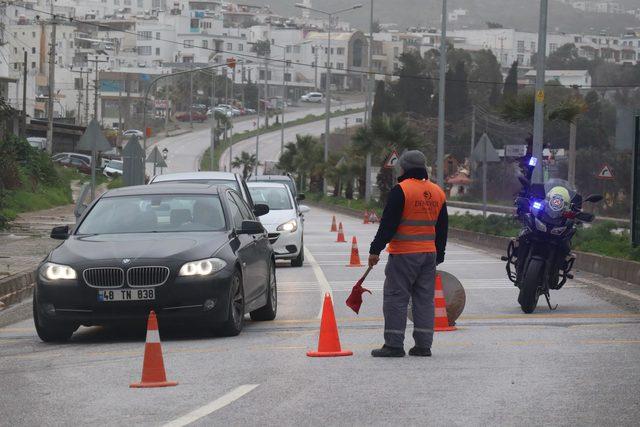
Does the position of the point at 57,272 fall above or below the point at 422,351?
above

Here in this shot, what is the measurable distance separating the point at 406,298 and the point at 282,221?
45.6ft

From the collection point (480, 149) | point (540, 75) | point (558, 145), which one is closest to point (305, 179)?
point (558, 145)

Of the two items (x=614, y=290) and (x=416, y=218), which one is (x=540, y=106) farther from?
(x=416, y=218)

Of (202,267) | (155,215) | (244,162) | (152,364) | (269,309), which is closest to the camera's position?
(152,364)

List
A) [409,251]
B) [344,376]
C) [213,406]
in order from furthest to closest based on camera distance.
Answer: [409,251], [344,376], [213,406]

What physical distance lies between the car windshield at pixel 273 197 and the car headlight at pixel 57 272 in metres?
13.5

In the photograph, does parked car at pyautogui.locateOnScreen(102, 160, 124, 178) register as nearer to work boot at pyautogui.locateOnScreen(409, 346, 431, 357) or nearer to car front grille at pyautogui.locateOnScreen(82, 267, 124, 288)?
car front grille at pyautogui.locateOnScreen(82, 267, 124, 288)

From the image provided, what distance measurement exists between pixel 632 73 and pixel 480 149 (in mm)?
141278

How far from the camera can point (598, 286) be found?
20.5m

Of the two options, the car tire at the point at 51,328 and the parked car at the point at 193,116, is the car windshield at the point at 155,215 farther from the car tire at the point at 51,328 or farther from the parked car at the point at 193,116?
the parked car at the point at 193,116

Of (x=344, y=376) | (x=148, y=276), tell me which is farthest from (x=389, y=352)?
(x=148, y=276)

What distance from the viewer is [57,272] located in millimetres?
13312

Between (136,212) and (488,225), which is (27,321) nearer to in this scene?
(136,212)

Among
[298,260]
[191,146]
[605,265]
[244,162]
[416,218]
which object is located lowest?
[244,162]
